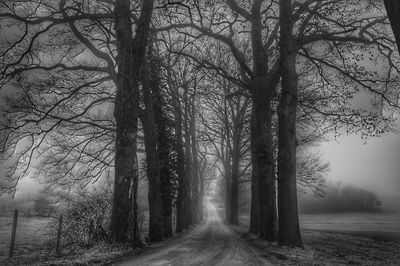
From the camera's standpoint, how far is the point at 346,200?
6488cm

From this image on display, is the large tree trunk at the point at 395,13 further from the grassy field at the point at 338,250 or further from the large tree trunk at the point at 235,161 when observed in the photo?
the large tree trunk at the point at 235,161

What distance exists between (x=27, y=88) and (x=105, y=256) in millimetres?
9047

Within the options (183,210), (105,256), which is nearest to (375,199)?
(183,210)

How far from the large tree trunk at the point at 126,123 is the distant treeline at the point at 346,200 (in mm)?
54062

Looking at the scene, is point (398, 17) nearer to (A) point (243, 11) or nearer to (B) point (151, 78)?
(A) point (243, 11)

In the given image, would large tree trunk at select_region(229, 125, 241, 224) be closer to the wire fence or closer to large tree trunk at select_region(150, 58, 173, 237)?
large tree trunk at select_region(150, 58, 173, 237)

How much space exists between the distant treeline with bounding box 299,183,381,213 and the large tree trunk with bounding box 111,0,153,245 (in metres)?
54.1

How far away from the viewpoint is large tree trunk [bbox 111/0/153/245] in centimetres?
1134

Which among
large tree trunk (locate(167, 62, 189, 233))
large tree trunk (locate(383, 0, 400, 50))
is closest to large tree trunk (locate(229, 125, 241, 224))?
large tree trunk (locate(167, 62, 189, 233))

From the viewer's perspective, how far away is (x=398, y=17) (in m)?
5.43

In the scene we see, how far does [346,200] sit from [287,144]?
187ft

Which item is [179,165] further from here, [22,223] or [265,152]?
[22,223]

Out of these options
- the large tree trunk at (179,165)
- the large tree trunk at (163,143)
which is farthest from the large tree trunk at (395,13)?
the large tree trunk at (179,165)

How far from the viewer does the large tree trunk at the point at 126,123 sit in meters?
11.3
